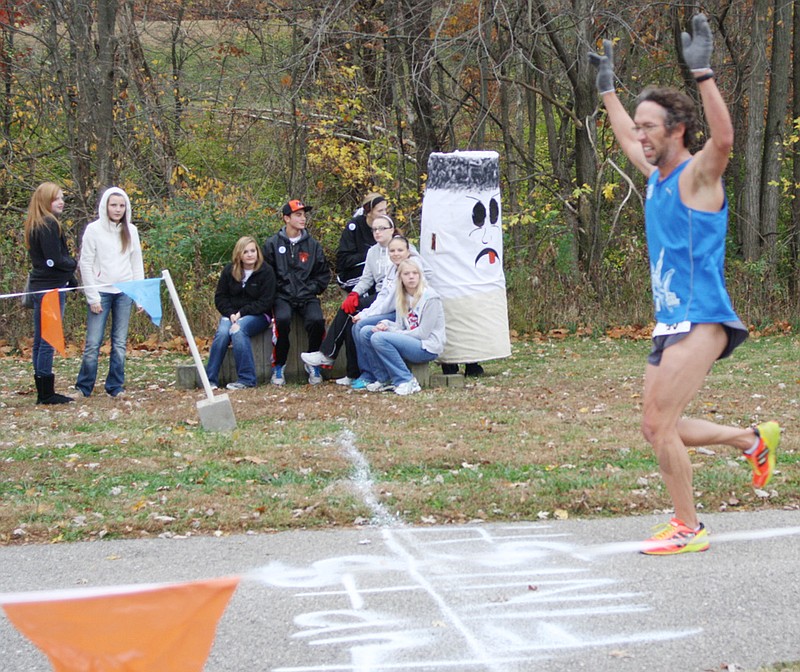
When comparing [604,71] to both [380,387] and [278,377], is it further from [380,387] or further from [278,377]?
[278,377]

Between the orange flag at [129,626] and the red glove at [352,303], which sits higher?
the red glove at [352,303]

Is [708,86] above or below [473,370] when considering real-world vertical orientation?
above

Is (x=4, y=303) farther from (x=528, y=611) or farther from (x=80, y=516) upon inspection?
(x=528, y=611)

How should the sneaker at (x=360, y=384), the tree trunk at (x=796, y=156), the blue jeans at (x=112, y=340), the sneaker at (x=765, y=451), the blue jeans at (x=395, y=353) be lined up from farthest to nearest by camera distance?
the tree trunk at (x=796, y=156) → the sneaker at (x=360, y=384) → the blue jeans at (x=112, y=340) → the blue jeans at (x=395, y=353) → the sneaker at (x=765, y=451)

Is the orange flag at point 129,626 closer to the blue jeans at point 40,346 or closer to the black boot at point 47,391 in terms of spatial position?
the blue jeans at point 40,346

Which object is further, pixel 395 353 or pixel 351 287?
pixel 351 287

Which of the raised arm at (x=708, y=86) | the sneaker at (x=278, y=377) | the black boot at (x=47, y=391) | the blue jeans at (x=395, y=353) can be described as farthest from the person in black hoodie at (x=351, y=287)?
the raised arm at (x=708, y=86)

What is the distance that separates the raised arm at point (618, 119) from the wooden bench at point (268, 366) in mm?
6397

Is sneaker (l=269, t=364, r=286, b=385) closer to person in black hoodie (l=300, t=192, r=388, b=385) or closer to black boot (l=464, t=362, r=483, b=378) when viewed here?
person in black hoodie (l=300, t=192, r=388, b=385)

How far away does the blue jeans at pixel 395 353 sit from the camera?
35.1ft

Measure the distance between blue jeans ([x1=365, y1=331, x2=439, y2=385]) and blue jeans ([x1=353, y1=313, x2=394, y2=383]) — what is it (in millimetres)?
44

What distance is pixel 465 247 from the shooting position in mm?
11312

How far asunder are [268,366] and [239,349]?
22.7 inches

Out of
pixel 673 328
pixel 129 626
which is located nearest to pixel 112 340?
pixel 673 328
